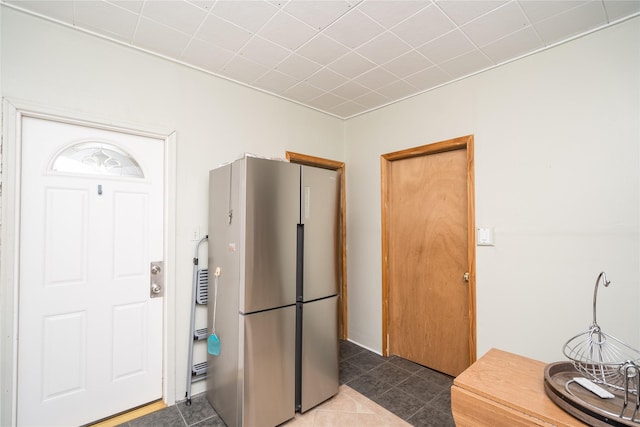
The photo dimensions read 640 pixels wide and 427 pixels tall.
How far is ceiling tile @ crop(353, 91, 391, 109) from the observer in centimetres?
283

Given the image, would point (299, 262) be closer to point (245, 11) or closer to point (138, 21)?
point (245, 11)

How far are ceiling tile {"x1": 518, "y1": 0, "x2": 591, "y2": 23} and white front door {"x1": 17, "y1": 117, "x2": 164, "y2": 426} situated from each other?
2634mm

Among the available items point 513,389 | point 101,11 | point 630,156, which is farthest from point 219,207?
point 630,156

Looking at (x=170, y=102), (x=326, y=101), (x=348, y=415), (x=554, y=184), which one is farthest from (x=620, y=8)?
(x=348, y=415)

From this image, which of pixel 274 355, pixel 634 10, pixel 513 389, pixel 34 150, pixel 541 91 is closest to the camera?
pixel 513 389

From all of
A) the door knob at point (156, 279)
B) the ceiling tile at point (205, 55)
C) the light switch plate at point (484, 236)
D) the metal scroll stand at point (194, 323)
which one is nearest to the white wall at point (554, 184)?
the light switch plate at point (484, 236)

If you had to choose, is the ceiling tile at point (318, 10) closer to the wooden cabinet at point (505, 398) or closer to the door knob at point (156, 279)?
the door knob at point (156, 279)

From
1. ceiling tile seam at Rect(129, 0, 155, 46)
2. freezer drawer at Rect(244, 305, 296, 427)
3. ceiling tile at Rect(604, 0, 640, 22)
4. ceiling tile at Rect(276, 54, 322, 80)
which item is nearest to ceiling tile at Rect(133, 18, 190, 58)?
ceiling tile seam at Rect(129, 0, 155, 46)

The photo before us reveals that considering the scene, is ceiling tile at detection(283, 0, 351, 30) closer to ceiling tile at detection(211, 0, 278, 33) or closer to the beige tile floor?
ceiling tile at detection(211, 0, 278, 33)

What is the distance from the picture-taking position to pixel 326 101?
298 centimetres

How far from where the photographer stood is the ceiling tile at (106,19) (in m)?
1.67

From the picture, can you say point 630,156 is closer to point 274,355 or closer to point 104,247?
point 274,355

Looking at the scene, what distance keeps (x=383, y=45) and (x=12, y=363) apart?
312cm

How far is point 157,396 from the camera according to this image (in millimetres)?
2168
